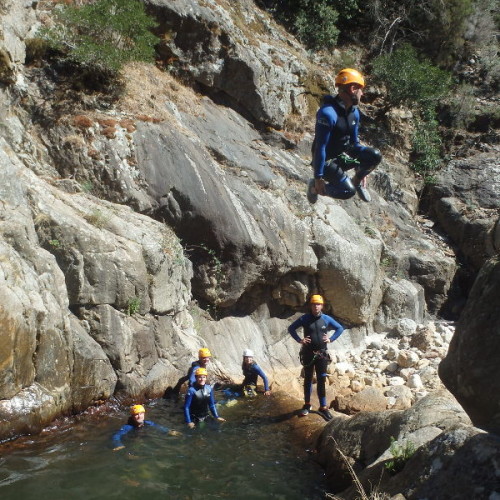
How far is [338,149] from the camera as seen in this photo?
6648 millimetres

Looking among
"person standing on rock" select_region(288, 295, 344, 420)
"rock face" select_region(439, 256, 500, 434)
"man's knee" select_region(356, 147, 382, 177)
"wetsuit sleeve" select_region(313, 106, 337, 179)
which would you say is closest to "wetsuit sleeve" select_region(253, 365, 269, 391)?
"person standing on rock" select_region(288, 295, 344, 420)

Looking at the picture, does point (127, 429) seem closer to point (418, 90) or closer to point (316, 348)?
point (316, 348)

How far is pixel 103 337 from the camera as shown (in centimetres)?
893

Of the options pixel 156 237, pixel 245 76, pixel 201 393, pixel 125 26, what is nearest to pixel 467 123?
pixel 245 76

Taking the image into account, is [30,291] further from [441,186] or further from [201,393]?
[441,186]

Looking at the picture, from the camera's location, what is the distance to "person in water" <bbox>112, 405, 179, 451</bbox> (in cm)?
751

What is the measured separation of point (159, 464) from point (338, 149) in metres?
4.57

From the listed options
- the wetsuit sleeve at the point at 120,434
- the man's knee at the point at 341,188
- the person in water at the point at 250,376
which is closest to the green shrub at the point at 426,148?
the person in water at the point at 250,376

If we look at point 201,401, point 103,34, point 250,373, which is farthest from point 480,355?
point 103,34

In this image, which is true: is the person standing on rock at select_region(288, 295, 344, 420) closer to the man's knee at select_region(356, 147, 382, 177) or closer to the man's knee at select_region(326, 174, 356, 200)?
the man's knee at select_region(326, 174, 356, 200)

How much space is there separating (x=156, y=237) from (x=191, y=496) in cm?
540

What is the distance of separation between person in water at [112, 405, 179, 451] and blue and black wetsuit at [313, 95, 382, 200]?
4.14 metres

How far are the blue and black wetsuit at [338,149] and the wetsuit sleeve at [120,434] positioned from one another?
14.1 ft

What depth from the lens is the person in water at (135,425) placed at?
296 inches
